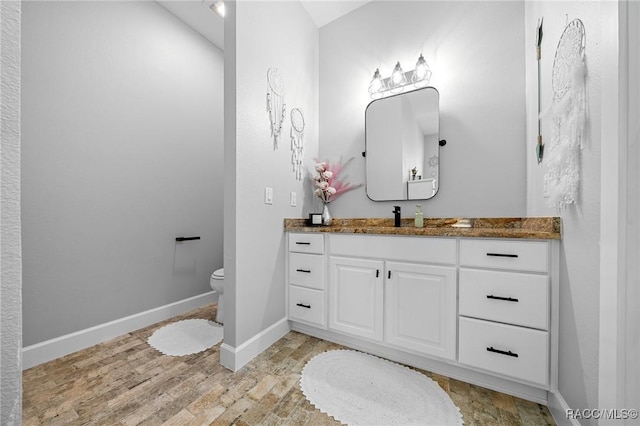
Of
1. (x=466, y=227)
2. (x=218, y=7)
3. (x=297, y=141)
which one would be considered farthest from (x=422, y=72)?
(x=218, y=7)

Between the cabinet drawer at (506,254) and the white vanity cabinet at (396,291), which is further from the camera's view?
the white vanity cabinet at (396,291)

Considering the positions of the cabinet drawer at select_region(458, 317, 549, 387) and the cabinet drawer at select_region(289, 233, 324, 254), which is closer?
the cabinet drawer at select_region(458, 317, 549, 387)

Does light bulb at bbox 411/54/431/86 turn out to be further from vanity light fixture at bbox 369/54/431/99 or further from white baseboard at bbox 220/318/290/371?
white baseboard at bbox 220/318/290/371

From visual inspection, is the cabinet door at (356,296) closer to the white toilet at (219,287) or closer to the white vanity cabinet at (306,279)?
the white vanity cabinet at (306,279)

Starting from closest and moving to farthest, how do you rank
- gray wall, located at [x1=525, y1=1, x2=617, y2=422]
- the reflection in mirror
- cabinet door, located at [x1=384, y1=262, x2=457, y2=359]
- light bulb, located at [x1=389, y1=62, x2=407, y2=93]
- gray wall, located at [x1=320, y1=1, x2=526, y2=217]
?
gray wall, located at [x1=525, y1=1, x2=617, y2=422] → cabinet door, located at [x1=384, y1=262, x2=457, y2=359] → gray wall, located at [x1=320, y1=1, x2=526, y2=217] → the reflection in mirror → light bulb, located at [x1=389, y1=62, x2=407, y2=93]

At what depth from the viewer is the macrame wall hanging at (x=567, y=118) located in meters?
0.95

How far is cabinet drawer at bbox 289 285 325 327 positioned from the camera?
1.77 m

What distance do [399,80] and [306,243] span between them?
1502mm

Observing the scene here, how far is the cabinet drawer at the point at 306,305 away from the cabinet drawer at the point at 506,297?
885mm

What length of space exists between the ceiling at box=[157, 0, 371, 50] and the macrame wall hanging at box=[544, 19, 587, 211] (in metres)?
1.71

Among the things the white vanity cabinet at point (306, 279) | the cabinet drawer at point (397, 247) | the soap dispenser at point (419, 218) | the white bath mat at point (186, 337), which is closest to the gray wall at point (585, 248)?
the cabinet drawer at point (397, 247)

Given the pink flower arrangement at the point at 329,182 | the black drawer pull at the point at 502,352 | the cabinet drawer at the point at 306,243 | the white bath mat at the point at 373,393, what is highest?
the pink flower arrangement at the point at 329,182

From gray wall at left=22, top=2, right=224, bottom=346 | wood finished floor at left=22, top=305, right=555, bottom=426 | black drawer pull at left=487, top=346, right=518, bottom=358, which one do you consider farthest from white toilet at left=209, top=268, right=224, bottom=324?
black drawer pull at left=487, top=346, right=518, bottom=358

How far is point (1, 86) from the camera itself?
375 mm
